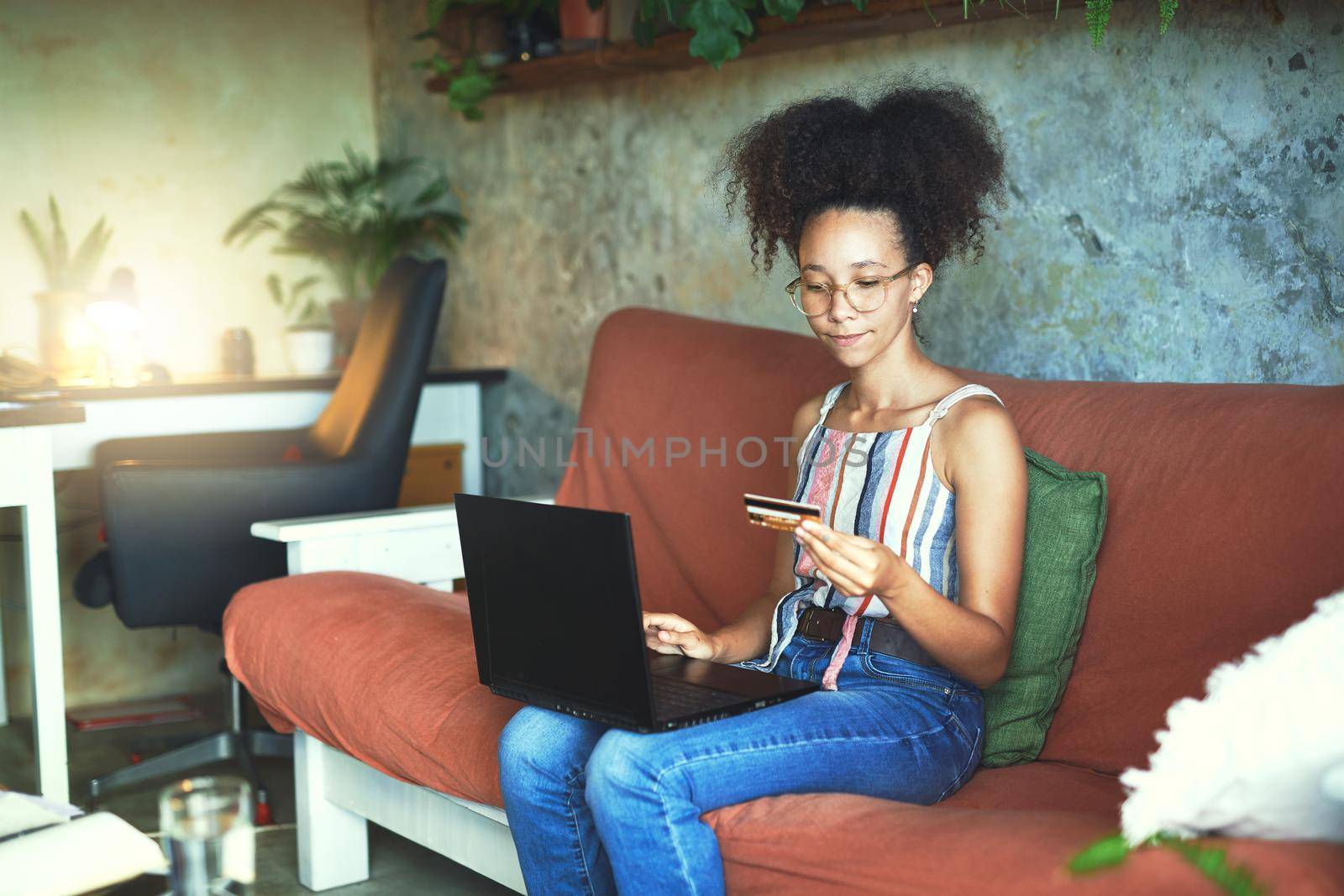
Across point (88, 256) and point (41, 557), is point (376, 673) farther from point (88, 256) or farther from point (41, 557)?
point (88, 256)

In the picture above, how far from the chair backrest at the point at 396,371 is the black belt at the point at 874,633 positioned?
1425 mm

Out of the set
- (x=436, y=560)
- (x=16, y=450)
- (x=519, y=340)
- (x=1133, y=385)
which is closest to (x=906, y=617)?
(x=1133, y=385)

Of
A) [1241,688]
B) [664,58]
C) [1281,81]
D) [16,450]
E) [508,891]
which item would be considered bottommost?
[508,891]

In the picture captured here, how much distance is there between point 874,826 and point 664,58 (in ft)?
6.47

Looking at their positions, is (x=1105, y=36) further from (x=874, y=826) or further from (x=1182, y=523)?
(x=874, y=826)

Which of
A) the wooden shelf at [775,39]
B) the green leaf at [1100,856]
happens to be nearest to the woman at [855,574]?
the green leaf at [1100,856]

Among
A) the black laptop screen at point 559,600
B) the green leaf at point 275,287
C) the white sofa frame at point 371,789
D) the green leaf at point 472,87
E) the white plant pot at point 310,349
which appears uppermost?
the green leaf at point 472,87

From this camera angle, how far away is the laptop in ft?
4.63

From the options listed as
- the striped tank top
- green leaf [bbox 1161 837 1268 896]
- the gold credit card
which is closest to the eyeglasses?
the striped tank top

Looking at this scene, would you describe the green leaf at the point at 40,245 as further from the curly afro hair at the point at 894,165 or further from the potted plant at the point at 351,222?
the curly afro hair at the point at 894,165

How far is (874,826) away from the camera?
131 centimetres

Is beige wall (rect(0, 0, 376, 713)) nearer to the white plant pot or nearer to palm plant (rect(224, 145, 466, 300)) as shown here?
palm plant (rect(224, 145, 466, 300))

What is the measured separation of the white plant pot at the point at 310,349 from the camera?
383cm

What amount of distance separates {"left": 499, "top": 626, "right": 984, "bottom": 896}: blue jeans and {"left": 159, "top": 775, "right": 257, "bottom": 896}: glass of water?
0.42 metres
